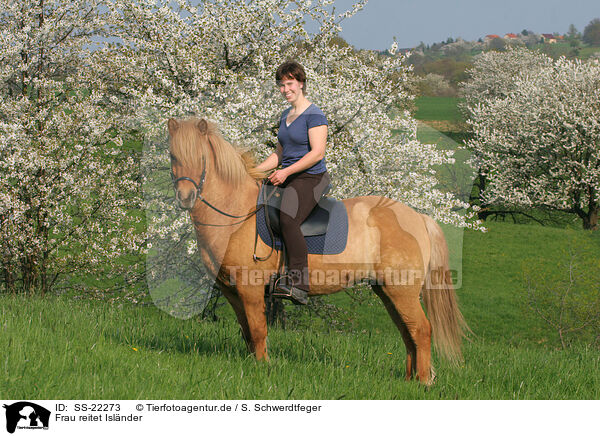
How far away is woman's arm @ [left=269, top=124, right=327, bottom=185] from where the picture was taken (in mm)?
4938

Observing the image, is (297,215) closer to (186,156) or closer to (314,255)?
(314,255)

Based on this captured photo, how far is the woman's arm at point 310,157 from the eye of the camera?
4.94 metres

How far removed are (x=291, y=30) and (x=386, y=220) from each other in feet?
23.4

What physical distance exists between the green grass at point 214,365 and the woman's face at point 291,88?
2.72m

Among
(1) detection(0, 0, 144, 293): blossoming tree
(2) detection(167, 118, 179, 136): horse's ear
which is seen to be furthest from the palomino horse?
(1) detection(0, 0, 144, 293): blossoming tree

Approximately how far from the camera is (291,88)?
5.03 m

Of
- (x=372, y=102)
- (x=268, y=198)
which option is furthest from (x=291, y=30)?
(x=268, y=198)

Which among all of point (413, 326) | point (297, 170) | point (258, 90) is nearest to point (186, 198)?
point (297, 170)

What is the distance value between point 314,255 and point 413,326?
134 centimetres

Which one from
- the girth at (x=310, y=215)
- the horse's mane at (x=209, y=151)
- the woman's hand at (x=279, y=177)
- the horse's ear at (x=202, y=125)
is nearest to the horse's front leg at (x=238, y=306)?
the girth at (x=310, y=215)

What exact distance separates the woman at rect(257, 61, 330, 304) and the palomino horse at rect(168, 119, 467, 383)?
8.5 inches

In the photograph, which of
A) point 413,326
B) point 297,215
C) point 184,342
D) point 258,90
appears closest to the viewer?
point 297,215
